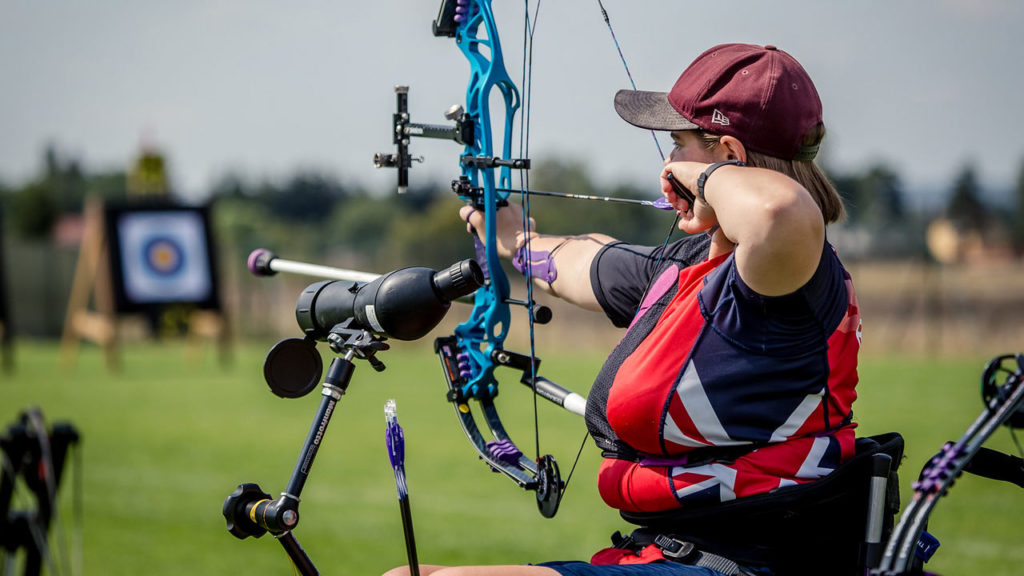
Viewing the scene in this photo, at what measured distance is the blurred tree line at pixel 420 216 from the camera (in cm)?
1334

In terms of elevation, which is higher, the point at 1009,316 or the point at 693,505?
the point at 693,505

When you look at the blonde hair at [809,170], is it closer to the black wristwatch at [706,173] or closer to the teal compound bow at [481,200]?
the black wristwatch at [706,173]

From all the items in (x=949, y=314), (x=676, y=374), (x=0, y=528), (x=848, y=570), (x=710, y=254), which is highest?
(x=710, y=254)

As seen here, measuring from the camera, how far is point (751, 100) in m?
1.58

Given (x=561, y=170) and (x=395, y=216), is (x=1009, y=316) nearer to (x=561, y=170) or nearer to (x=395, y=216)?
(x=561, y=170)

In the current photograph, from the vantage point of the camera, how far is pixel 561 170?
14461 millimetres

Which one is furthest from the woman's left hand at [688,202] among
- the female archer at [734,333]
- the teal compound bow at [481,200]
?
the teal compound bow at [481,200]

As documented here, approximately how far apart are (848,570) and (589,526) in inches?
188

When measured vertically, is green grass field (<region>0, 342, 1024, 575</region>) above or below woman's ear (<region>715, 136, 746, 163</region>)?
below

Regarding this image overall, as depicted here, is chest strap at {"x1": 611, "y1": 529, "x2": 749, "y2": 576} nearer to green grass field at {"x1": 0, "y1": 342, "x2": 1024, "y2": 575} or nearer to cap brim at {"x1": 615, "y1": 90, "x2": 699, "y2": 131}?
cap brim at {"x1": 615, "y1": 90, "x2": 699, "y2": 131}

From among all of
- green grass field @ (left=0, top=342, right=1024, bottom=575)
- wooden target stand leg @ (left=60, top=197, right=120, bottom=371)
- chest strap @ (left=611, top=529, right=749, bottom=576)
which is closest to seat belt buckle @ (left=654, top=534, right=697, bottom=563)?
chest strap @ (left=611, top=529, right=749, bottom=576)

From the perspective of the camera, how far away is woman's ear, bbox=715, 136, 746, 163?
1.60 m

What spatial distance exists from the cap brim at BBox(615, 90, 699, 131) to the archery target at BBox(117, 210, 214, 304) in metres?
12.6

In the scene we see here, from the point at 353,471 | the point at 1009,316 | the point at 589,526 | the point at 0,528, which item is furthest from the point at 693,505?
the point at 1009,316
